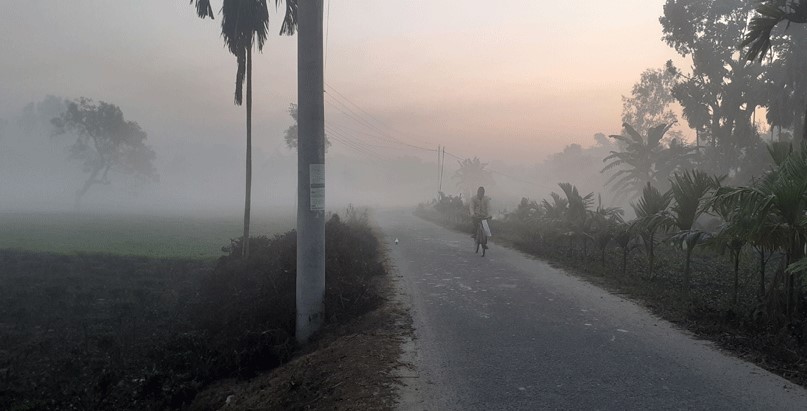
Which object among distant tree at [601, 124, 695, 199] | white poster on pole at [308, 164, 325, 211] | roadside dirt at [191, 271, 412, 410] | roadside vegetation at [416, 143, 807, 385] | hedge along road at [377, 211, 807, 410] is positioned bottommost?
roadside dirt at [191, 271, 412, 410]

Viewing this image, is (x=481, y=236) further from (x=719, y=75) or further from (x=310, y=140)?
(x=719, y=75)

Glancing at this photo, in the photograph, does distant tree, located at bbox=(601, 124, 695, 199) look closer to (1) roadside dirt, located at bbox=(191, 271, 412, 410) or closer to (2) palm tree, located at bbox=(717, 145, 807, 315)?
(2) palm tree, located at bbox=(717, 145, 807, 315)

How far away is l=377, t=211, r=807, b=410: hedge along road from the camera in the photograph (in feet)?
12.9

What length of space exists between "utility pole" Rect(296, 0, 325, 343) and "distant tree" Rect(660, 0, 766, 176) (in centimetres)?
3167

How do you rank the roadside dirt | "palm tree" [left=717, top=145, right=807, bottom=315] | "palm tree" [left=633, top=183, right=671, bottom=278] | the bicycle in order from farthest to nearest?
the bicycle
"palm tree" [left=633, top=183, right=671, bottom=278]
"palm tree" [left=717, top=145, right=807, bottom=315]
the roadside dirt

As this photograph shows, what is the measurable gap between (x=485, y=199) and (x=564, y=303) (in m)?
6.84

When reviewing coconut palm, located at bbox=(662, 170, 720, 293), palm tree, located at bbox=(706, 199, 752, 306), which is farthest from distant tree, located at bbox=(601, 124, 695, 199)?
palm tree, located at bbox=(706, 199, 752, 306)

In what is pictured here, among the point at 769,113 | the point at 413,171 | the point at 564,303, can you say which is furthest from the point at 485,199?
the point at 413,171

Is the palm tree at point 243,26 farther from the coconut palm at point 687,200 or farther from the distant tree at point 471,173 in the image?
the distant tree at point 471,173

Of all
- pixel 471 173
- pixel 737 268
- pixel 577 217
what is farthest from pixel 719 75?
pixel 471 173

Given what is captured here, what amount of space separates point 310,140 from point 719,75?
35.4 metres

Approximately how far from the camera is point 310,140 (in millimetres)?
6184

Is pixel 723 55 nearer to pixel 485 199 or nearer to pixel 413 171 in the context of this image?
pixel 485 199

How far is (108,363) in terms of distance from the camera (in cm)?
759
